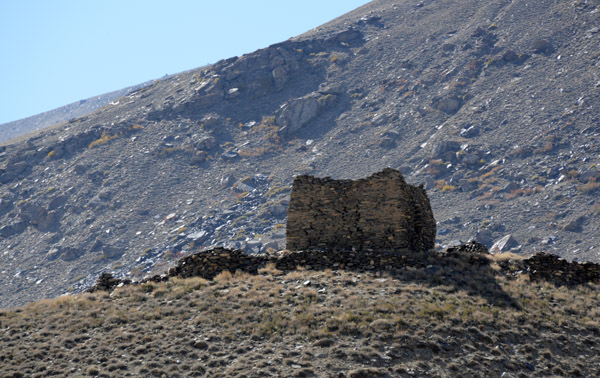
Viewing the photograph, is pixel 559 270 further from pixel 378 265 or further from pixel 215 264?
pixel 215 264

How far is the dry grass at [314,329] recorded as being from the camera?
50.9 feet

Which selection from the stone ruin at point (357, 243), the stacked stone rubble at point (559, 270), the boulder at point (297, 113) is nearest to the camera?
the stacked stone rubble at point (559, 270)

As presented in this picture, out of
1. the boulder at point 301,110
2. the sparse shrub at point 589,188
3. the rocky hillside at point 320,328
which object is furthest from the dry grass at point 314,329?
the boulder at point 301,110

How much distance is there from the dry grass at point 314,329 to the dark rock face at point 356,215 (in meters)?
1.56

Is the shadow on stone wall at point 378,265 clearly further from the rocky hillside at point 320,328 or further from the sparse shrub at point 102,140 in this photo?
the sparse shrub at point 102,140

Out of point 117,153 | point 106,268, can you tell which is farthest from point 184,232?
point 117,153

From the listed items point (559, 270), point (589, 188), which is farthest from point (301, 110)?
point (559, 270)

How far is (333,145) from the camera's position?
9138cm

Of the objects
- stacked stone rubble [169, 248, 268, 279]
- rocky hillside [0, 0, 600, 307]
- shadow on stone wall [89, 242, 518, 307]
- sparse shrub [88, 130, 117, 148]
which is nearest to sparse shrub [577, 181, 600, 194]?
rocky hillside [0, 0, 600, 307]

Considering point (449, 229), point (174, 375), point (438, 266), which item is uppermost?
point (174, 375)

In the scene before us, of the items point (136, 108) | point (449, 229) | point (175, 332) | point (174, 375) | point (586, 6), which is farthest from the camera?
point (136, 108)

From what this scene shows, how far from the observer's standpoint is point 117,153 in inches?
3895

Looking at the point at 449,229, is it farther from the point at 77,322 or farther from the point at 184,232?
the point at 77,322

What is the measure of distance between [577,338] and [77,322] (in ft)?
40.4
